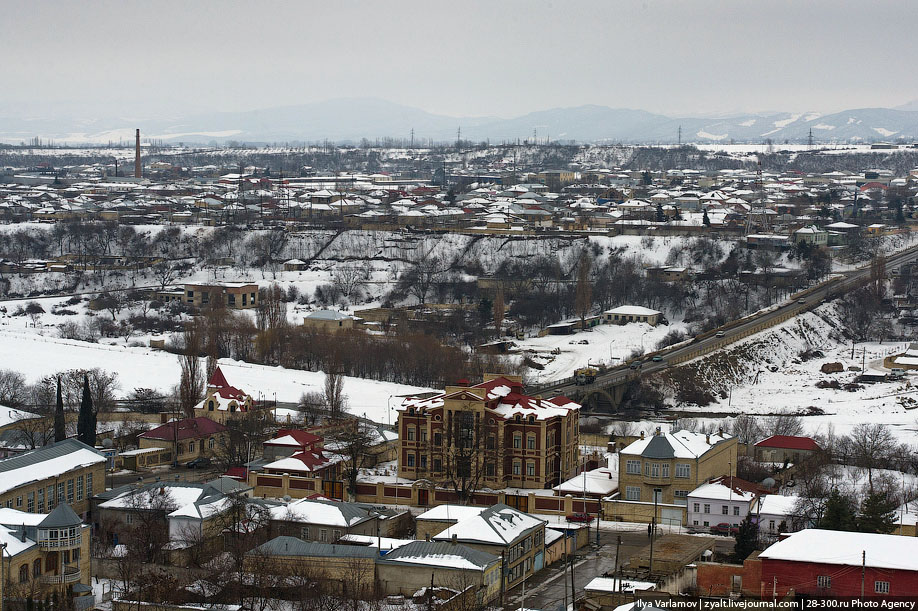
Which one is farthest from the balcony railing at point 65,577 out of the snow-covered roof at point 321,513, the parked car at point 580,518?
the parked car at point 580,518

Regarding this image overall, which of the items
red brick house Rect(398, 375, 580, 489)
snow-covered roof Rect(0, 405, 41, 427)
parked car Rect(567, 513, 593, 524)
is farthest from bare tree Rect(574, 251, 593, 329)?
parked car Rect(567, 513, 593, 524)

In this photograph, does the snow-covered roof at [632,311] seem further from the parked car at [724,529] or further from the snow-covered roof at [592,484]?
the parked car at [724,529]

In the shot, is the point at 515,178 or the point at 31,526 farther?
the point at 515,178

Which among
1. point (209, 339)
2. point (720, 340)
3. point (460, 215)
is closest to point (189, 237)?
point (460, 215)

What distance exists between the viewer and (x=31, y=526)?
24.4 m

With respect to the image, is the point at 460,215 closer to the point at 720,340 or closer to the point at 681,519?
the point at 720,340

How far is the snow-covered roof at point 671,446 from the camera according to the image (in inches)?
1272

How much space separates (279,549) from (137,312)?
41.5 meters

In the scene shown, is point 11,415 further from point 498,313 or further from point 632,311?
point 632,311

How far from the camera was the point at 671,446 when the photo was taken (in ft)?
107

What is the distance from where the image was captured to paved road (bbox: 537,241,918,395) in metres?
49.0

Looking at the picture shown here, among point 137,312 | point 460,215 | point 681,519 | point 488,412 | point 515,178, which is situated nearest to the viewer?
point 681,519

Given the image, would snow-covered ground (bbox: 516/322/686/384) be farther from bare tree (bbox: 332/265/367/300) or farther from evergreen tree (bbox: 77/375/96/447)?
evergreen tree (bbox: 77/375/96/447)

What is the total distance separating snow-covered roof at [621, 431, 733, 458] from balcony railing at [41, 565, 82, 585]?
13.0m
